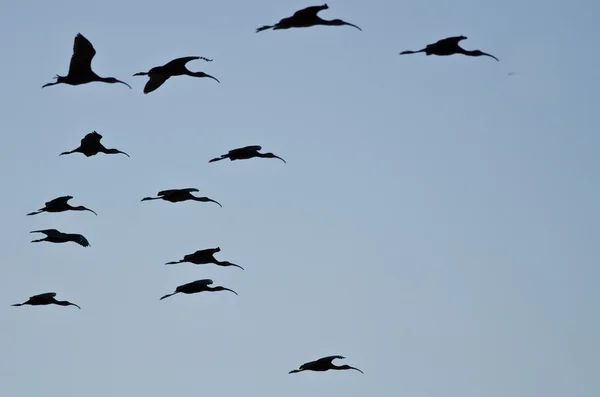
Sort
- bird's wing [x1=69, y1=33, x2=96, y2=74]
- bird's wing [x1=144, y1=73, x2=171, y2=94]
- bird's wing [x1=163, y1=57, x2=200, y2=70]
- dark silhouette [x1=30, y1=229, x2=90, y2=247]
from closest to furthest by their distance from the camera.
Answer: bird's wing [x1=69, y1=33, x2=96, y2=74], bird's wing [x1=163, y1=57, x2=200, y2=70], bird's wing [x1=144, y1=73, x2=171, y2=94], dark silhouette [x1=30, y1=229, x2=90, y2=247]

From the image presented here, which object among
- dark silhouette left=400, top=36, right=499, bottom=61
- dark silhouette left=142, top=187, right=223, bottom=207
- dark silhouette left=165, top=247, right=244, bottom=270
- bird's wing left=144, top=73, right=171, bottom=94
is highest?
dark silhouette left=400, top=36, right=499, bottom=61

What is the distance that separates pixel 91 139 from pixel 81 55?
4.80 metres

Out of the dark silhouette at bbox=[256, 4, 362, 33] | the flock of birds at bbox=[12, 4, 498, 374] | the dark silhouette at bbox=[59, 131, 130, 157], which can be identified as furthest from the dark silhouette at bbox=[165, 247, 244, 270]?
the dark silhouette at bbox=[256, 4, 362, 33]

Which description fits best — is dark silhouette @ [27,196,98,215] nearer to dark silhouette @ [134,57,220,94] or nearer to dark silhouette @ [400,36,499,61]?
dark silhouette @ [134,57,220,94]

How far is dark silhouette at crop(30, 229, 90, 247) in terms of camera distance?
5469 centimetres

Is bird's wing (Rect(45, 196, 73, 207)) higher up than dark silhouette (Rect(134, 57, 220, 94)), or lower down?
lower down

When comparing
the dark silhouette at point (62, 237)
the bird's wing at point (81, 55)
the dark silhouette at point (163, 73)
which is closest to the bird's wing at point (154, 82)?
the dark silhouette at point (163, 73)

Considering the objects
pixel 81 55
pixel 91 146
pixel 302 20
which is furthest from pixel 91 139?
pixel 302 20

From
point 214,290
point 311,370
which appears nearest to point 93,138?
point 214,290

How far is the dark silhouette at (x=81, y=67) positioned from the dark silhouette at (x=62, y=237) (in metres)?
6.04

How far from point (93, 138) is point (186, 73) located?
4337 millimetres

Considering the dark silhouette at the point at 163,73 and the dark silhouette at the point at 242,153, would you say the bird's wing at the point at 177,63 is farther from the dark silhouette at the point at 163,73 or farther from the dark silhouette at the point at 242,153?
the dark silhouette at the point at 242,153

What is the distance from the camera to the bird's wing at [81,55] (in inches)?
1946

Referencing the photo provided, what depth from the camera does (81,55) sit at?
1967 inches
